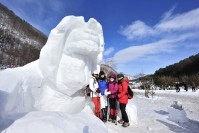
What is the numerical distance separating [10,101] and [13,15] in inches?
4690

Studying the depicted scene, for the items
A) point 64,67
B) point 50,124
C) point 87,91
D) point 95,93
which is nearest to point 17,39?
point 87,91

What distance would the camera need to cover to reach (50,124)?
4.64 meters

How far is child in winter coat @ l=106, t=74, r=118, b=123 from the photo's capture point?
7.78 metres

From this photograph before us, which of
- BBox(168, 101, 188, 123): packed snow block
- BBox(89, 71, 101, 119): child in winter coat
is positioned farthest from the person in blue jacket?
BBox(168, 101, 188, 123): packed snow block

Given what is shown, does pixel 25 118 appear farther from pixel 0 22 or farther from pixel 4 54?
pixel 0 22

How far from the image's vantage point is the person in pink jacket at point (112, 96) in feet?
25.5

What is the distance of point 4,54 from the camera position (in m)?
82.5

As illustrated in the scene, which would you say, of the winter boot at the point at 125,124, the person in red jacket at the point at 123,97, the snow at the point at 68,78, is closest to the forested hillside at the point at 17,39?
the snow at the point at 68,78

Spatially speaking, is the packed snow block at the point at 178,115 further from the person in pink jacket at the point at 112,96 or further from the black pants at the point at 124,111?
the person in pink jacket at the point at 112,96

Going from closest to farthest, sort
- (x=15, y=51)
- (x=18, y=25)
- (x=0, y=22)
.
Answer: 1. (x=15, y=51)
2. (x=0, y=22)
3. (x=18, y=25)

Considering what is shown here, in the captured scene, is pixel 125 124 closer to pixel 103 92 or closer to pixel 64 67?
pixel 103 92

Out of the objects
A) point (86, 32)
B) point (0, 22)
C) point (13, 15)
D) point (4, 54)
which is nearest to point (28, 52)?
point (4, 54)

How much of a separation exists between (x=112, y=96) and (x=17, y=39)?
97.4 m

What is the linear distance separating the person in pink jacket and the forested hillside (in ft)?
234
